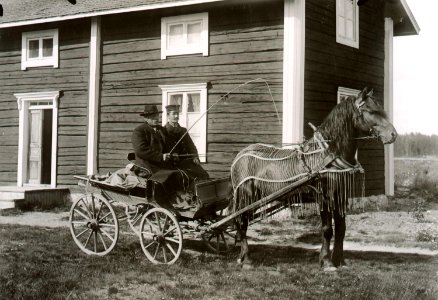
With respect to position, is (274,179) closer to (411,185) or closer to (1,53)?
(411,185)

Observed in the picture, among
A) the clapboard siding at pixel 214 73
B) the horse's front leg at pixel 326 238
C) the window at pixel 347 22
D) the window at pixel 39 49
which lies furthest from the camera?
the window at pixel 39 49

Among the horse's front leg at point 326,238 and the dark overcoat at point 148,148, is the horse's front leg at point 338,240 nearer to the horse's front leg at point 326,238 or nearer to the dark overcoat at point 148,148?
the horse's front leg at point 326,238

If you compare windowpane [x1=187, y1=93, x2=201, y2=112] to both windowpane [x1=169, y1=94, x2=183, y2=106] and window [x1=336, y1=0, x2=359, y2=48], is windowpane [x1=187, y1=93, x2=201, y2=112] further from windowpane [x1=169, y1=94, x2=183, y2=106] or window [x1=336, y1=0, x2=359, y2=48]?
window [x1=336, y1=0, x2=359, y2=48]

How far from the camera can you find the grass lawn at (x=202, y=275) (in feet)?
17.8

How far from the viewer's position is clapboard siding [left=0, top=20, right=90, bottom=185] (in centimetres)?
1457

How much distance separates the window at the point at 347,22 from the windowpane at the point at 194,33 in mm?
3286

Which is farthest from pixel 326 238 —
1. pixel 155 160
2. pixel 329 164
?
pixel 155 160

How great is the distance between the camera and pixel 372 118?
20.9ft

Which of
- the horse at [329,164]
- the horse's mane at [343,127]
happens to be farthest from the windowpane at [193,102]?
the horse's mane at [343,127]

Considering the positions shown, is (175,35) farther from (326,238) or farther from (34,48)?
(326,238)

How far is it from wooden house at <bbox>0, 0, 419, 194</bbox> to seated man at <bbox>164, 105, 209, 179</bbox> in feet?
9.40

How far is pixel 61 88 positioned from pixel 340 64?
7.43 m

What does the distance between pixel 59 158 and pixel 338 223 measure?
9.97 meters

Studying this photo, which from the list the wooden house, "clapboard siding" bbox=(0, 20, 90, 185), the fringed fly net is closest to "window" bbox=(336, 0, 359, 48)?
the wooden house
